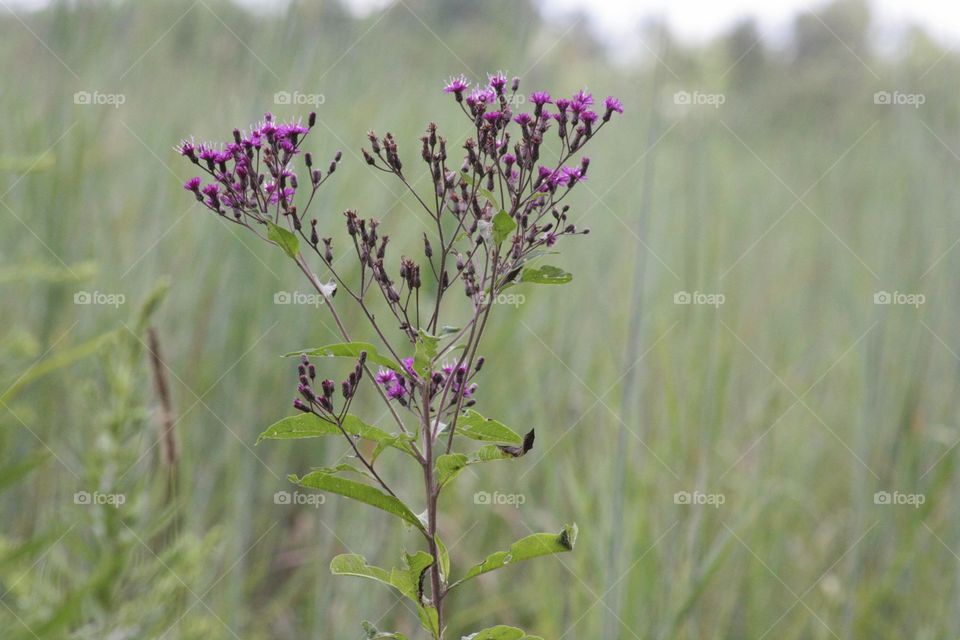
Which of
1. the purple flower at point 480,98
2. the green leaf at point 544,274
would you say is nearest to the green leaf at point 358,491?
the green leaf at point 544,274

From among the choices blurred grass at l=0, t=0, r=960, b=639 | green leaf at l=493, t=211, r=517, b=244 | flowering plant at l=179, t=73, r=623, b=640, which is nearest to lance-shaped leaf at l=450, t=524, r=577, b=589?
flowering plant at l=179, t=73, r=623, b=640

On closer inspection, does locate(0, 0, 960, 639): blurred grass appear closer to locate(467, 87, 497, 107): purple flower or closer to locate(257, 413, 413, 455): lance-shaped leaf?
locate(257, 413, 413, 455): lance-shaped leaf

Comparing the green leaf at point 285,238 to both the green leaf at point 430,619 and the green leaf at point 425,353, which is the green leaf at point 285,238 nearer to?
the green leaf at point 425,353

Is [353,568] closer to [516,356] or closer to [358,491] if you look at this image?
[358,491]

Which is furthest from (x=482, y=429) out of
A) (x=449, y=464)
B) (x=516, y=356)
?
(x=516, y=356)

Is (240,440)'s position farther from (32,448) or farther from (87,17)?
(87,17)

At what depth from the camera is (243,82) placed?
9.47 ft

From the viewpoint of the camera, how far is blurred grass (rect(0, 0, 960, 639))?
2357 millimetres

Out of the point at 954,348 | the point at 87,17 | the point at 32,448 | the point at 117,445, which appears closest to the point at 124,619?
the point at 117,445

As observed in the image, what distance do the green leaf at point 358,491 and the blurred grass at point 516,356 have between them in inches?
44.5

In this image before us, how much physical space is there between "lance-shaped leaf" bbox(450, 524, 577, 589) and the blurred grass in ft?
3.76

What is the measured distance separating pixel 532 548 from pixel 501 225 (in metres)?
0.30

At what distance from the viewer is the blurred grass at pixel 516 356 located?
2357 mm

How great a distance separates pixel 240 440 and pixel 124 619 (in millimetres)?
662
